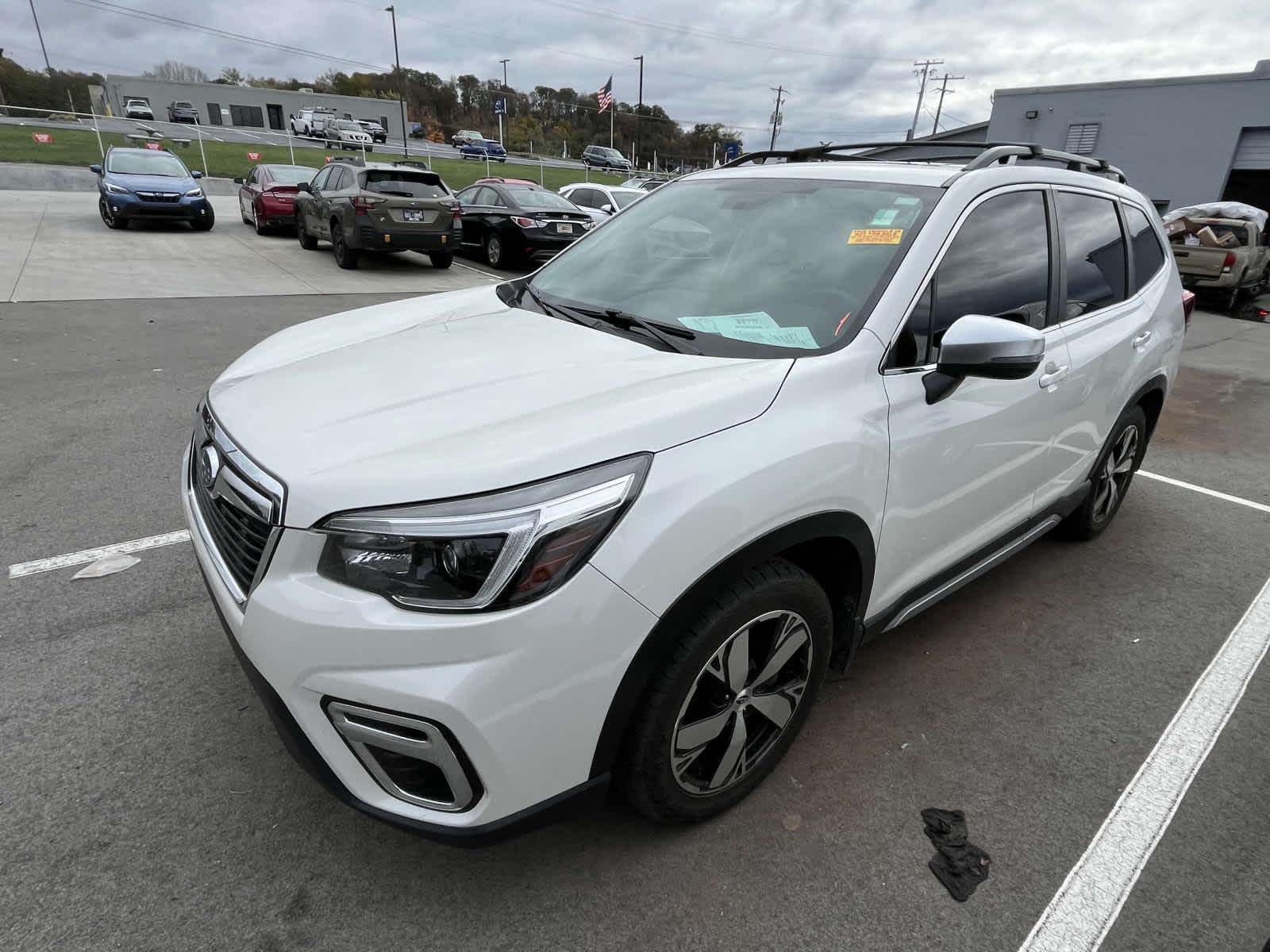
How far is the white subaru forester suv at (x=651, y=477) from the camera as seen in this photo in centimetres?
153

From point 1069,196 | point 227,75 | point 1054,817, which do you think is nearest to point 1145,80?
point 1069,196

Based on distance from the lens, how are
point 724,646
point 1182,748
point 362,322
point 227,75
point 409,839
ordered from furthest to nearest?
1. point 227,75
2. point 362,322
3. point 1182,748
4. point 409,839
5. point 724,646

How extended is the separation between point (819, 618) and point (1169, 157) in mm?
28164

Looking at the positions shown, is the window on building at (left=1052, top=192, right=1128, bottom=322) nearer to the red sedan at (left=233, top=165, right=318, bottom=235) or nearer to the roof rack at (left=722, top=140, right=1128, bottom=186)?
the roof rack at (left=722, top=140, right=1128, bottom=186)

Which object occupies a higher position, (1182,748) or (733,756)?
(733,756)

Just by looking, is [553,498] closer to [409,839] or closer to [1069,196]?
[409,839]

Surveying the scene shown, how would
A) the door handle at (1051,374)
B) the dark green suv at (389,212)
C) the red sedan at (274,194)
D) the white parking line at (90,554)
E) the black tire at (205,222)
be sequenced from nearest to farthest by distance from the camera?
the door handle at (1051,374), the white parking line at (90,554), the dark green suv at (389,212), the black tire at (205,222), the red sedan at (274,194)

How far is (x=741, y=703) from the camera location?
6.68 ft

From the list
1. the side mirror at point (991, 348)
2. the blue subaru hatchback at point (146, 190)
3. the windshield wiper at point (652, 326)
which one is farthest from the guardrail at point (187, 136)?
the side mirror at point (991, 348)

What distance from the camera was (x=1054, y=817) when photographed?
7.37 feet

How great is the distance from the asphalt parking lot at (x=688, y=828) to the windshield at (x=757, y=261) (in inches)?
54.6

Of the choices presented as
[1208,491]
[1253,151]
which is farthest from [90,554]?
[1253,151]

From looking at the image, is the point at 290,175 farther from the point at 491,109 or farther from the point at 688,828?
the point at 491,109

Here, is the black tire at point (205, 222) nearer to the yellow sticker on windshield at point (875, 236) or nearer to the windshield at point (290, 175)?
the windshield at point (290, 175)
